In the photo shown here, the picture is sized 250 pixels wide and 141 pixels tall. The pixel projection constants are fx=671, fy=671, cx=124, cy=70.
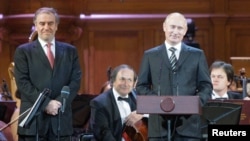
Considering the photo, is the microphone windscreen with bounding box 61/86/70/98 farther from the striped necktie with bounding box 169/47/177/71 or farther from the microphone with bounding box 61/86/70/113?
the striped necktie with bounding box 169/47/177/71

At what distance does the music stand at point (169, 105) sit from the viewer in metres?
4.47

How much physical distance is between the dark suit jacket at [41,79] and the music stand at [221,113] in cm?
109

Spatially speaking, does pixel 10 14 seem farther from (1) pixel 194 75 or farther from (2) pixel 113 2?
(1) pixel 194 75

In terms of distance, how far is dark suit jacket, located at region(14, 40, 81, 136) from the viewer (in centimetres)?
532

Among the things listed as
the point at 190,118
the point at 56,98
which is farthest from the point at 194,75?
the point at 56,98

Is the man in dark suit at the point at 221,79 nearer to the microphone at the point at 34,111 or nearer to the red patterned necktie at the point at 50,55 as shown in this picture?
the red patterned necktie at the point at 50,55

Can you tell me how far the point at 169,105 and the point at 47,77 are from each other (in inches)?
51.1

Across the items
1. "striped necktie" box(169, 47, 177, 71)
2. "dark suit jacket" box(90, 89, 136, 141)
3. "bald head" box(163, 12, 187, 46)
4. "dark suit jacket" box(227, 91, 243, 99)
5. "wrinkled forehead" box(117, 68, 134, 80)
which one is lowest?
"dark suit jacket" box(90, 89, 136, 141)

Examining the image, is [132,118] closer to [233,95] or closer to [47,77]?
[233,95]

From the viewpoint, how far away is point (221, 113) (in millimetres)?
5211

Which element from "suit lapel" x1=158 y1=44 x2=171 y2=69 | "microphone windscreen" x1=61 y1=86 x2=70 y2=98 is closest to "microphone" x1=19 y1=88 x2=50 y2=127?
"microphone windscreen" x1=61 y1=86 x2=70 y2=98

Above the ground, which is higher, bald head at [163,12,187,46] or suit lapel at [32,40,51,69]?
bald head at [163,12,187,46]

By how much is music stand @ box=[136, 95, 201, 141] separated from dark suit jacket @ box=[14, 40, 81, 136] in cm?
102

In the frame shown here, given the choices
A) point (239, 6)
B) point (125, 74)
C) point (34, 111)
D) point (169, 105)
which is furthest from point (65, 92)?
point (239, 6)
